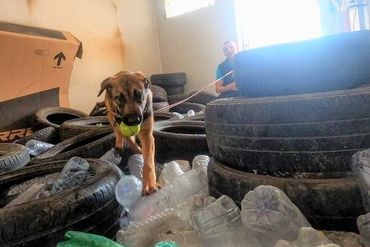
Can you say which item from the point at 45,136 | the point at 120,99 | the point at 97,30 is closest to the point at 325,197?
the point at 120,99

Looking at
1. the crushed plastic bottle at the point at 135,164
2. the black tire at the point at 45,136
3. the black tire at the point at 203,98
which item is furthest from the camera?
the black tire at the point at 203,98

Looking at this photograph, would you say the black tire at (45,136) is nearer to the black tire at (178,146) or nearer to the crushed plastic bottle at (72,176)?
the black tire at (178,146)

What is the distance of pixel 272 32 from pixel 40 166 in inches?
148

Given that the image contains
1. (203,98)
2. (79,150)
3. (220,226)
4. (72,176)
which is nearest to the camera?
Answer: (220,226)

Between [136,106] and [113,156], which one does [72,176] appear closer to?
[136,106]

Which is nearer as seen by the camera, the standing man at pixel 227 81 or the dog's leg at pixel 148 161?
the dog's leg at pixel 148 161

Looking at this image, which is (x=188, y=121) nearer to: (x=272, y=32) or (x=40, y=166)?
(x=40, y=166)

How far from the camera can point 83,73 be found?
185 inches

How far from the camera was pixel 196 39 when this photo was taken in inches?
210

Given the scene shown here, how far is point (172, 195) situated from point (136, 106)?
43cm

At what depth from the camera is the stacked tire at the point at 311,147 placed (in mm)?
864

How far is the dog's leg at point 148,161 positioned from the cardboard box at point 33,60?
2549 mm

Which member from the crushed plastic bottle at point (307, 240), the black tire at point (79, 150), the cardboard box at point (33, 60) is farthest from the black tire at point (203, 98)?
the crushed plastic bottle at point (307, 240)

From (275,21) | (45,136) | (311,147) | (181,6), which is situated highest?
(181,6)
